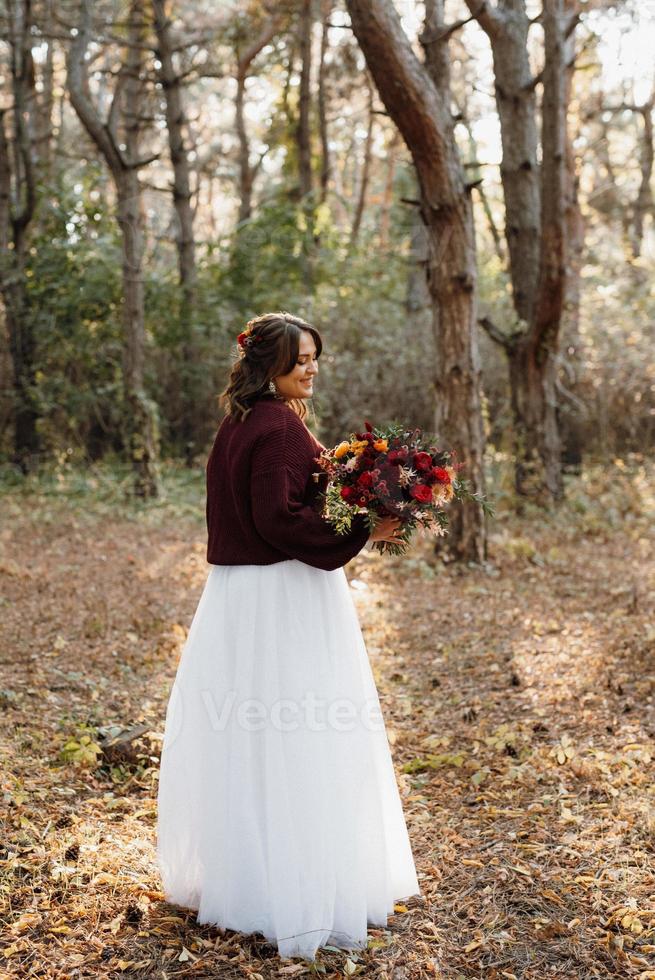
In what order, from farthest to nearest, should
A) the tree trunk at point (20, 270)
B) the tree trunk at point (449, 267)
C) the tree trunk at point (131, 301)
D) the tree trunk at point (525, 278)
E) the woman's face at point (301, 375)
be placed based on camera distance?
the tree trunk at point (20, 270), the tree trunk at point (131, 301), the tree trunk at point (525, 278), the tree trunk at point (449, 267), the woman's face at point (301, 375)

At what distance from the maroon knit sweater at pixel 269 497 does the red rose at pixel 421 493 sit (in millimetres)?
196

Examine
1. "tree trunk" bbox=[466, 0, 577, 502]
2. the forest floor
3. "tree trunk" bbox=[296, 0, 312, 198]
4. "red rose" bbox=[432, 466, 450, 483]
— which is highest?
"tree trunk" bbox=[296, 0, 312, 198]

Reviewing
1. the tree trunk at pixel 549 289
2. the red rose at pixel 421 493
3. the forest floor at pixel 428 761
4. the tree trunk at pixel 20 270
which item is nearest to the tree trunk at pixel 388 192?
the tree trunk at pixel 20 270

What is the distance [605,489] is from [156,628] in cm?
777

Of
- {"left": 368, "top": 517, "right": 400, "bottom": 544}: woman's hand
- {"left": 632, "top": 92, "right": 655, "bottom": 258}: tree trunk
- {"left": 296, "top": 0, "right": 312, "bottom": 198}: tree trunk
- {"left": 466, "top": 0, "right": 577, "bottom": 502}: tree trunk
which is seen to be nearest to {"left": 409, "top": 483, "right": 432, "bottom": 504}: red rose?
{"left": 368, "top": 517, "right": 400, "bottom": 544}: woman's hand

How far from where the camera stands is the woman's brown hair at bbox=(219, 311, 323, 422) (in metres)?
3.31

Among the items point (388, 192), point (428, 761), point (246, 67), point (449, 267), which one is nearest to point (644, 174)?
point (388, 192)

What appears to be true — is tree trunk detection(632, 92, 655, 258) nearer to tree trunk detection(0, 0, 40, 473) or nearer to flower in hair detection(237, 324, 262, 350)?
tree trunk detection(0, 0, 40, 473)

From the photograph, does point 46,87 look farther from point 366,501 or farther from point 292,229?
point 366,501

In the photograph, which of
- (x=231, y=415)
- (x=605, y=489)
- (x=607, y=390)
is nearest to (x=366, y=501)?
(x=231, y=415)

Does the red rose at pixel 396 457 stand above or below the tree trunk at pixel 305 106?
below

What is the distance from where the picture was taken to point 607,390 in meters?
13.8

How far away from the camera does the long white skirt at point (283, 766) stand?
318 cm

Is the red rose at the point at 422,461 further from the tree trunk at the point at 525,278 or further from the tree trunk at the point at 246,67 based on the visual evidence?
the tree trunk at the point at 246,67
